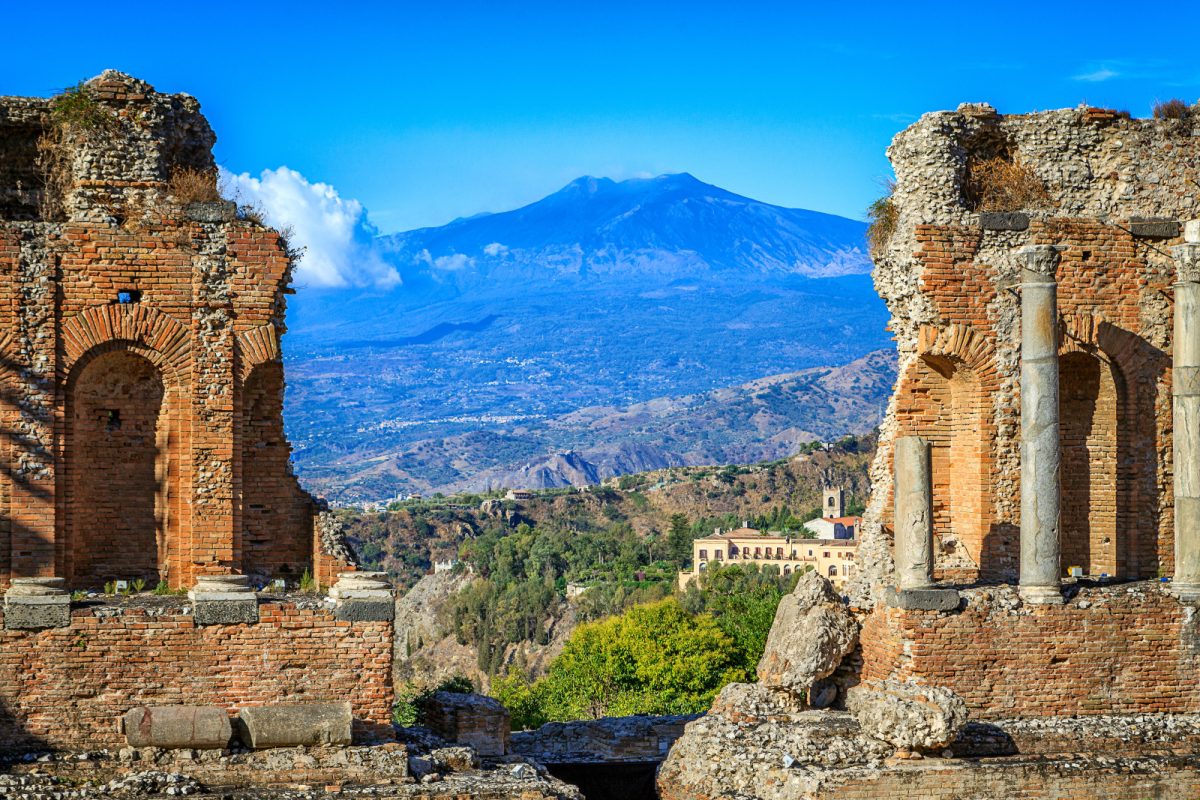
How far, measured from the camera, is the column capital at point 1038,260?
23.1 m

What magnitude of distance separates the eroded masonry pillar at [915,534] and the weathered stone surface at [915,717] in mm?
1646

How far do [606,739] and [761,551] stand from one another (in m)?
75.6

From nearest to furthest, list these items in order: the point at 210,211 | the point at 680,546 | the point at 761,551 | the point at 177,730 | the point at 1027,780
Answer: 1. the point at 177,730
2. the point at 1027,780
3. the point at 210,211
4. the point at 761,551
5. the point at 680,546

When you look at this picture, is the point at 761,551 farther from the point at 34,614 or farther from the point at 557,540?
the point at 34,614

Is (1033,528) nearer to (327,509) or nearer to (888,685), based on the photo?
(888,685)

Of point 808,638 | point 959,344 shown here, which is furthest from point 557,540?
point 808,638

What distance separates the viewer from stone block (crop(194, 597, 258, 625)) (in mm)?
20469

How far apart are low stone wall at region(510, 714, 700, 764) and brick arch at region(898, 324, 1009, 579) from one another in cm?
459

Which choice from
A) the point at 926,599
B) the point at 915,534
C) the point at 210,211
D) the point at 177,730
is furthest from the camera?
the point at 210,211

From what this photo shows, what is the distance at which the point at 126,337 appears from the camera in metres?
22.7

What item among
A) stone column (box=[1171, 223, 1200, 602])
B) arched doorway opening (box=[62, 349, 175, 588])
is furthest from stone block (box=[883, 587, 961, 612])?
arched doorway opening (box=[62, 349, 175, 588])

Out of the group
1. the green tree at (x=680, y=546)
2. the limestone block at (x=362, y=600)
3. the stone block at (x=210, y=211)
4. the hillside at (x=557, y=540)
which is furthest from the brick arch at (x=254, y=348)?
the green tree at (x=680, y=546)

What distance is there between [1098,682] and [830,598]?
3611mm

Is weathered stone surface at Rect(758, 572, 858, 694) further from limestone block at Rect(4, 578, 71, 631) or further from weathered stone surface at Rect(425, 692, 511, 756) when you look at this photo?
limestone block at Rect(4, 578, 71, 631)
